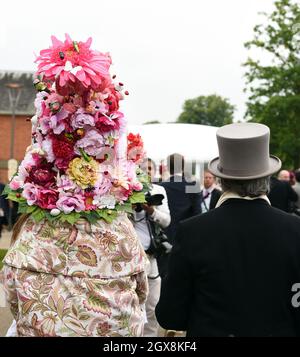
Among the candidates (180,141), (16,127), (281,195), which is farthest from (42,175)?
(16,127)

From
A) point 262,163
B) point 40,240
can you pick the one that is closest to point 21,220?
point 40,240

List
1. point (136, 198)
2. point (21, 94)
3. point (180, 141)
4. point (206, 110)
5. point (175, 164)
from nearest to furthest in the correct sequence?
1. point (136, 198)
2. point (175, 164)
3. point (180, 141)
4. point (21, 94)
5. point (206, 110)

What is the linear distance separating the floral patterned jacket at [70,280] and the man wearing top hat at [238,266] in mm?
1202

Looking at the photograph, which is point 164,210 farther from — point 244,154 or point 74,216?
point 244,154

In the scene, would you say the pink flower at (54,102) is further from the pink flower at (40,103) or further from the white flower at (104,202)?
the white flower at (104,202)

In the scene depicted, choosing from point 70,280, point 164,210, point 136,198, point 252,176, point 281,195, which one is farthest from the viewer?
point 281,195

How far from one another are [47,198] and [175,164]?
4.46 m

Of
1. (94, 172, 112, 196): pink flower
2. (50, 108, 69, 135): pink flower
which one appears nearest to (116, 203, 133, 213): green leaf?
(94, 172, 112, 196): pink flower

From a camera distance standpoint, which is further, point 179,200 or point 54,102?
point 179,200

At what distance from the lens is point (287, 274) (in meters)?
3.21

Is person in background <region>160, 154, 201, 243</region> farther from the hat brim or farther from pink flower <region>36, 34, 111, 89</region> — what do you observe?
the hat brim

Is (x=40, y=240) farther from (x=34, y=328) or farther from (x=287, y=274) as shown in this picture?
(x=287, y=274)

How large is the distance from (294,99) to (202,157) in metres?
12.1

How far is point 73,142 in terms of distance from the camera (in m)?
4.66
